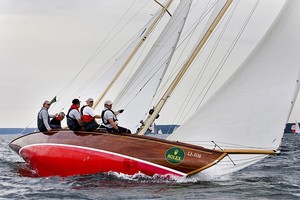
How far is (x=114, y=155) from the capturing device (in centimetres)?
1552

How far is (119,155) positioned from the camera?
50.7ft

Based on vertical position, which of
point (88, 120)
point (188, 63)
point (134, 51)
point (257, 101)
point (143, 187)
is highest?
point (134, 51)

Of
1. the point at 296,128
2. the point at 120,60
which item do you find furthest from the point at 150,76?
the point at 296,128

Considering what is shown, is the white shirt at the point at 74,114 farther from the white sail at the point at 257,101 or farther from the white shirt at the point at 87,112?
the white sail at the point at 257,101

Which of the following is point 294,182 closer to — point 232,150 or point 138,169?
point 232,150

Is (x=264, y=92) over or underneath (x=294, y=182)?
over

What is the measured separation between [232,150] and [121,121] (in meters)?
7.81

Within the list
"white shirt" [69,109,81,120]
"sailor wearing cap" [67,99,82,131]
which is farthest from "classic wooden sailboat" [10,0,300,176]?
"white shirt" [69,109,81,120]

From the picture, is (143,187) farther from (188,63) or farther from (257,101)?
(188,63)

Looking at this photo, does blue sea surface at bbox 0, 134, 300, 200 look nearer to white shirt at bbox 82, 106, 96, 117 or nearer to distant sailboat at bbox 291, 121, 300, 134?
white shirt at bbox 82, 106, 96, 117

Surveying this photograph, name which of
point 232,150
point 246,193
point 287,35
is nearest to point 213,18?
point 287,35

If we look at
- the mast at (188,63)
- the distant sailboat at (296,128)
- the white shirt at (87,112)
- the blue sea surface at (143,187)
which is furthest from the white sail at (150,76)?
the distant sailboat at (296,128)

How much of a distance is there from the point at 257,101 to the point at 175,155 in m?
2.13

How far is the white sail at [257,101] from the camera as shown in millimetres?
14664
